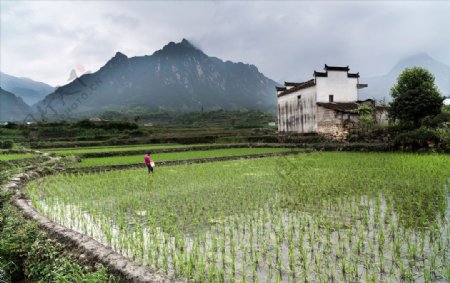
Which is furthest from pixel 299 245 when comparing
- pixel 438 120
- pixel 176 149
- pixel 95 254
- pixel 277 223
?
pixel 176 149

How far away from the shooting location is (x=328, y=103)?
27.9 m

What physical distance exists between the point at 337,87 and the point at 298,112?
451cm

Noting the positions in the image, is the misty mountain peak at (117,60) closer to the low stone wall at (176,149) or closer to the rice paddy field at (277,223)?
the low stone wall at (176,149)

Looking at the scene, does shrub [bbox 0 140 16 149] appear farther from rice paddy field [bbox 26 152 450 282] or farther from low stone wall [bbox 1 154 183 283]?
low stone wall [bbox 1 154 183 283]

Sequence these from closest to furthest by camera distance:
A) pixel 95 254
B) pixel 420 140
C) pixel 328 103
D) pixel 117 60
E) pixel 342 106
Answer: pixel 95 254 → pixel 420 140 → pixel 342 106 → pixel 328 103 → pixel 117 60

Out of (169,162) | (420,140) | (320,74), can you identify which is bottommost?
(169,162)

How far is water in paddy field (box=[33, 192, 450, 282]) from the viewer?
3879mm

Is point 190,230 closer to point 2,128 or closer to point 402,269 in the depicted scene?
point 402,269

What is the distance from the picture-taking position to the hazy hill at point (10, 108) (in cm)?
12639

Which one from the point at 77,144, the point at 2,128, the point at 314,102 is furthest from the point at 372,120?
the point at 2,128

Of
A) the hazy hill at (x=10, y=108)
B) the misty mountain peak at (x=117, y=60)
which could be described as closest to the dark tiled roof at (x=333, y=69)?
the hazy hill at (x=10, y=108)

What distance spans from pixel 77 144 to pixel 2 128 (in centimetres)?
1546

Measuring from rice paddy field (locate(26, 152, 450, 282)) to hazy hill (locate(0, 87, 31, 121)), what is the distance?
140m

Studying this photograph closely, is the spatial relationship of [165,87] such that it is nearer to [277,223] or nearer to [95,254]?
[277,223]
